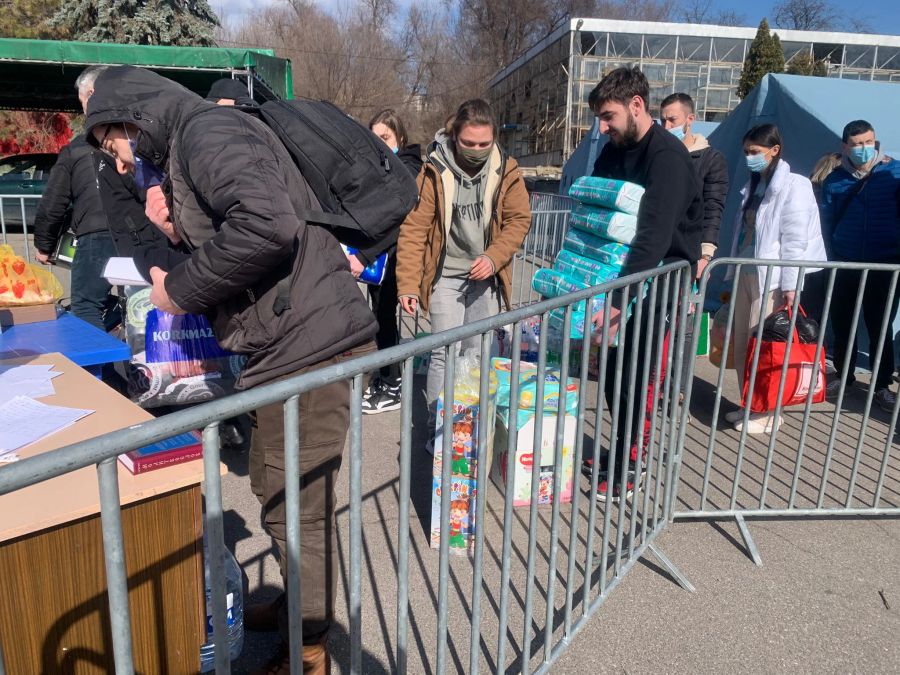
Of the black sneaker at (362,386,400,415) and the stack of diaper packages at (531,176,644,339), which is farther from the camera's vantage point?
the black sneaker at (362,386,400,415)

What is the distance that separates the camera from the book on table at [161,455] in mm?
1804

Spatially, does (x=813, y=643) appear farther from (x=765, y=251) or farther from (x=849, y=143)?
(x=849, y=143)

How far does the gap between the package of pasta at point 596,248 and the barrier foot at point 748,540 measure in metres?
1.34

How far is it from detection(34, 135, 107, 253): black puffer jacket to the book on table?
329cm

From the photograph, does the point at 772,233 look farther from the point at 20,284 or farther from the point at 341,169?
the point at 20,284

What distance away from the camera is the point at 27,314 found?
10.9 feet

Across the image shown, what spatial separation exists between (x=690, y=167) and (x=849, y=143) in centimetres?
265

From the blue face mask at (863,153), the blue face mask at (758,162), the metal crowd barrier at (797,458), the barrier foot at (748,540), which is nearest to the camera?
the barrier foot at (748,540)

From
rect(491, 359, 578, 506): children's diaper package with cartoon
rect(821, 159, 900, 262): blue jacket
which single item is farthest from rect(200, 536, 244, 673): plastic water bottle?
rect(821, 159, 900, 262): blue jacket

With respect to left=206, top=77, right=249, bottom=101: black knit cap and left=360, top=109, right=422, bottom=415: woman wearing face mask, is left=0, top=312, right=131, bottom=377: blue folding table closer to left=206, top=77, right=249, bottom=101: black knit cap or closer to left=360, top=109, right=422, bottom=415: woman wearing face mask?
left=206, top=77, right=249, bottom=101: black knit cap

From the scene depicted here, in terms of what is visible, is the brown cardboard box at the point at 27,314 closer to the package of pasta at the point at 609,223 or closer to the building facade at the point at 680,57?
the package of pasta at the point at 609,223

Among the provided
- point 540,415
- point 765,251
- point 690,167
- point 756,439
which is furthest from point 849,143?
point 540,415

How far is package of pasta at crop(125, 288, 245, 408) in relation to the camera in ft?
11.7

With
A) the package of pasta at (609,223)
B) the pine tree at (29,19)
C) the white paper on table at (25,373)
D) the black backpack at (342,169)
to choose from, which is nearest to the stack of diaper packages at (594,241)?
the package of pasta at (609,223)
